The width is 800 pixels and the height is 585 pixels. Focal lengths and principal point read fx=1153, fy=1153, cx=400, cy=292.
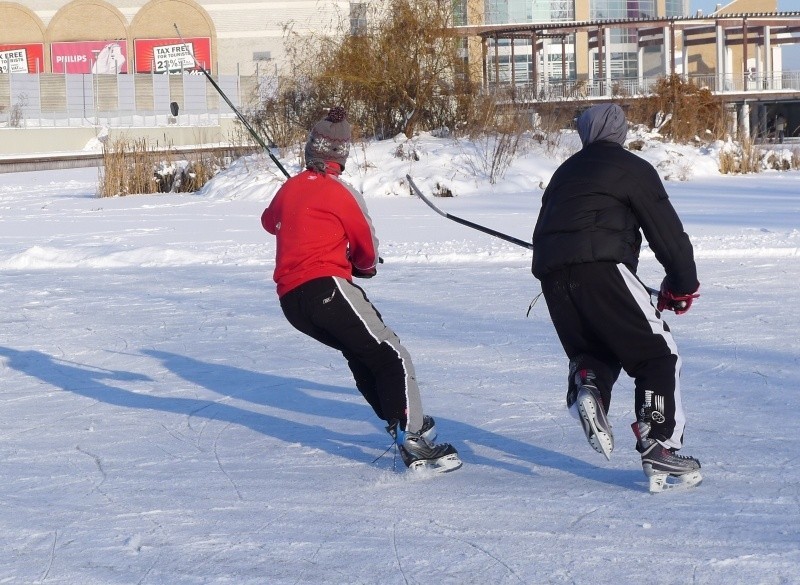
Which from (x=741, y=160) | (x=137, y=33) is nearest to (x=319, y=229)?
(x=741, y=160)

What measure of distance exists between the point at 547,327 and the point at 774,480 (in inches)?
150

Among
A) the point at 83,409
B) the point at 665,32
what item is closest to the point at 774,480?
the point at 83,409

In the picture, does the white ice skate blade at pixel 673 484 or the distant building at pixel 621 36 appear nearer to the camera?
the white ice skate blade at pixel 673 484

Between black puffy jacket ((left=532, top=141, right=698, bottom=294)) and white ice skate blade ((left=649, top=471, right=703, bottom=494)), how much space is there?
0.68 metres

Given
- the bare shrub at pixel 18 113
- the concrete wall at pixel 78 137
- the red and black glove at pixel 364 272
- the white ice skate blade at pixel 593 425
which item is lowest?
the white ice skate blade at pixel 593 425

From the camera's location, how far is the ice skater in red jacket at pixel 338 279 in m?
4.64

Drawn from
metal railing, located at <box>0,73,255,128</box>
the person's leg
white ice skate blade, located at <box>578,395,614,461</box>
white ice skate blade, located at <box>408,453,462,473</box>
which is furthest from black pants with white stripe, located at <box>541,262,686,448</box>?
metal railing, located at <box>0,73,255,128</box>

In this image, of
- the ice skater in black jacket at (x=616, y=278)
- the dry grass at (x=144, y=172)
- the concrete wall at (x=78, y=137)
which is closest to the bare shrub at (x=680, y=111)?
the dry grass at (x=144, y=172)

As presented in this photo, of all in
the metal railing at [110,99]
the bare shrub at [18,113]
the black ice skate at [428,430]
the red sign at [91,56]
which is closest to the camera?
the black ice skate at [428,430]

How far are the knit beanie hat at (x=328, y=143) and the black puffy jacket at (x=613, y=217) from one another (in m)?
0.98

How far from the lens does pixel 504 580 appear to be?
340 centimetres

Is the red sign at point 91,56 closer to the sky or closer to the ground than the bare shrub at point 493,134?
closer to the sky

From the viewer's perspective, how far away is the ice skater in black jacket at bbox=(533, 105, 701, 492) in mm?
4113

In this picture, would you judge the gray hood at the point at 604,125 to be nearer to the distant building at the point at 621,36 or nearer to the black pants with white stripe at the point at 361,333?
the black pants with white stripe at the point at 361,333
